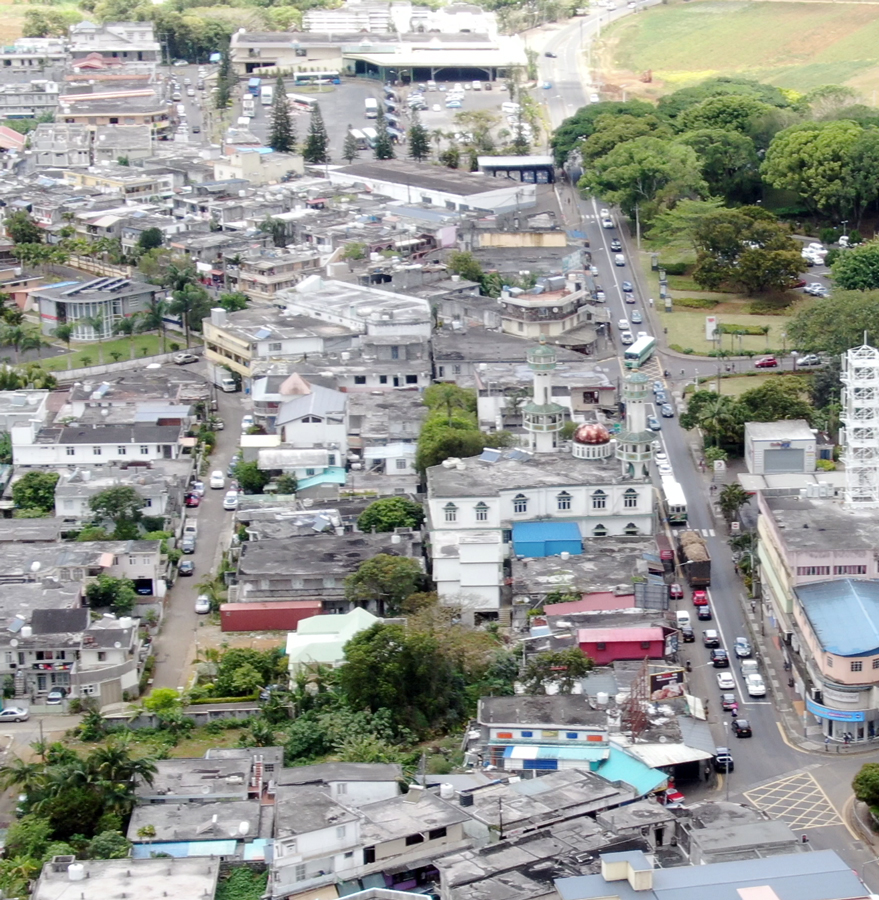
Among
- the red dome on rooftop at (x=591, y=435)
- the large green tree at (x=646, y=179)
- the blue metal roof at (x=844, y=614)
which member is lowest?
the blue metal roof at (x=844, y=614)

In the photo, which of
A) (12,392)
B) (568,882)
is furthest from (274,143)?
(568,882)

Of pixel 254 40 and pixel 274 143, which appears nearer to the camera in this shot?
pixel 274 143

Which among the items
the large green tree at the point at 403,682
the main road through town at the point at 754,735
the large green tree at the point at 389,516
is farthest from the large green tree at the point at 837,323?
the large green tree at the point at 403,682

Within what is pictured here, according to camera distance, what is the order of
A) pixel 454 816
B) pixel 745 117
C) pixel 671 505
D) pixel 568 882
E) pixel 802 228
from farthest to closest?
pixel 745 117, pixel 802 228, pixel 671 505, pixel 454 816, pixel 568 882

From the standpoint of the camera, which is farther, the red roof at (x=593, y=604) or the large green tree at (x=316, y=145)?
the large green tree at (x=316, y=145)

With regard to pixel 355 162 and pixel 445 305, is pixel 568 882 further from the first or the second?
pixel 355 162

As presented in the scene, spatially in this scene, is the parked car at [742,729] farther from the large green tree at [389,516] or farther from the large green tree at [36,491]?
the large green tree at [36,491]

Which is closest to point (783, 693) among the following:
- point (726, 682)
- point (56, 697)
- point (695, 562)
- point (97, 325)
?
point (726, 682)

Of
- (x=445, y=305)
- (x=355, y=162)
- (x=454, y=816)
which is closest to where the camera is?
(x=454, y=816)
